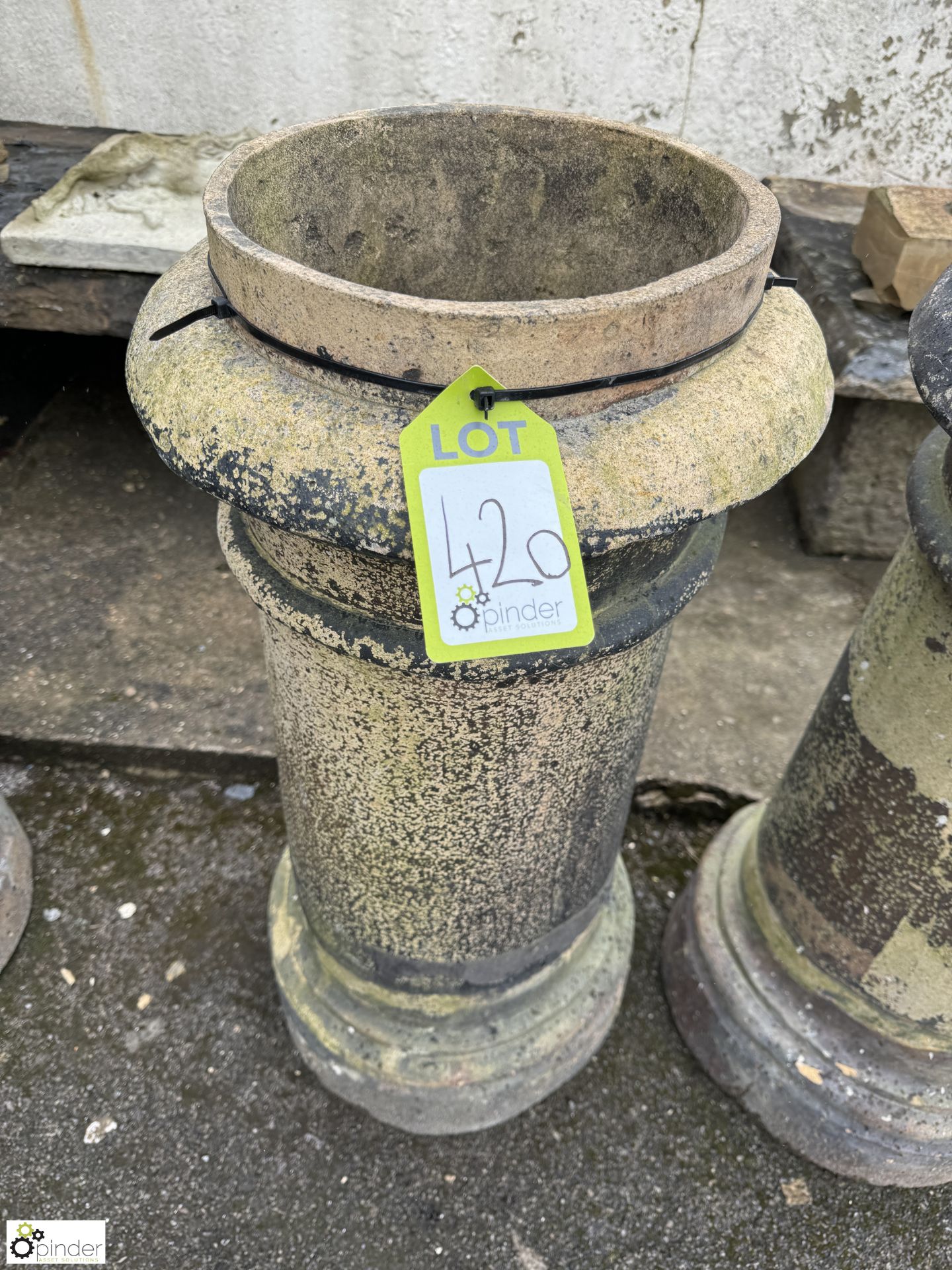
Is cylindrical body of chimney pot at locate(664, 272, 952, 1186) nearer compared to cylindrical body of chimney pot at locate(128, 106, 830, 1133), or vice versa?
cylindrical body of chimney pot at locate(128, 106, 830, 1133)

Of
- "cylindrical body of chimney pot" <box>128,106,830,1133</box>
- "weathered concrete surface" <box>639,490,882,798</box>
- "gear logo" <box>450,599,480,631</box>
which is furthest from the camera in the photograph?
"weathered concrete surface" <box>639,490,882,798</box>

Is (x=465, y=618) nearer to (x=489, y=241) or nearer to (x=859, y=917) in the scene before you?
A: (x=489, y=241)

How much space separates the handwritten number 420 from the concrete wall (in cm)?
277

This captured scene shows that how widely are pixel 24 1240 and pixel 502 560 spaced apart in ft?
5.67

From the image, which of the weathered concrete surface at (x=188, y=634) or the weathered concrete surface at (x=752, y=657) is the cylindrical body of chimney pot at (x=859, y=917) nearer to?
the weathered concrete surface at (x=752, y=657)

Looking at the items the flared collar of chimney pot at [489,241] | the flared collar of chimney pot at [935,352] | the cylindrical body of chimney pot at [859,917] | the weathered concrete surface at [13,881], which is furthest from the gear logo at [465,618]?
the weathered concrete surface at [13,881]

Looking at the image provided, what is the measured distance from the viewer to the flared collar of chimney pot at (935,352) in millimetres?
1086

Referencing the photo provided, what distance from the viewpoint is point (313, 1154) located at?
178 cm

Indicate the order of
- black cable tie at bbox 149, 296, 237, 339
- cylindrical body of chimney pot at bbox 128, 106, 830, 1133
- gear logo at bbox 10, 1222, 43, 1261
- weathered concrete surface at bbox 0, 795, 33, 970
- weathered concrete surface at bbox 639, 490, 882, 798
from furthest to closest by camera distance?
weathered concrete surface at bbox 639, 490, 882, 798 < weathered concrete surface at bbox 0, 795, 33, 970 < gear logo at bbox 10, 1222, 43, 1261 < black cable tie at bbox 149, 296, 237, 339 < cylindrical body of chimney pot at bbox 128, 106, 830, 1133

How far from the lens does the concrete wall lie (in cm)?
281

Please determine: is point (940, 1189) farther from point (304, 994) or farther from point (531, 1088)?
point (304, 994)

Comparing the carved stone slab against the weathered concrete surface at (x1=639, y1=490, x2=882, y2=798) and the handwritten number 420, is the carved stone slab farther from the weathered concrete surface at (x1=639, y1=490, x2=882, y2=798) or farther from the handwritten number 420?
the handwritten number 420

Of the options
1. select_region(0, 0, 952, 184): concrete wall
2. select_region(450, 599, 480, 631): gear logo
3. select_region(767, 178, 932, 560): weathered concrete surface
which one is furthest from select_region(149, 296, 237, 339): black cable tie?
select_region(0, 0, 952, 184): concrete wall

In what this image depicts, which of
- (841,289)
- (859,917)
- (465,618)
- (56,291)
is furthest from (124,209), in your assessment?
(859,917)
